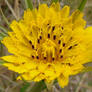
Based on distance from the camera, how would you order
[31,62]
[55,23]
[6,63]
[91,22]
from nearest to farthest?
[6,63] → [31,62] → [55,23] → [91,22]

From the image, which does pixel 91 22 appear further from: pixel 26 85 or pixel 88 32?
pixel 26 85

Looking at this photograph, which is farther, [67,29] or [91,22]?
[91,22]

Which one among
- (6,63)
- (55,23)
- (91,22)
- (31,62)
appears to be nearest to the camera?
(6,63)

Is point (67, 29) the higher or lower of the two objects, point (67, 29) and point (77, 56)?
the higher

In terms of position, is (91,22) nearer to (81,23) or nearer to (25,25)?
(81,23)

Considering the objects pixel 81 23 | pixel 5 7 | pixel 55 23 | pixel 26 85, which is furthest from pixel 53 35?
pixel 5 7

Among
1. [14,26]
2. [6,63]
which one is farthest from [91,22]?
[6,63]

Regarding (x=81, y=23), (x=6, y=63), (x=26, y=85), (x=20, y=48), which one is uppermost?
(x=81, y=23)
